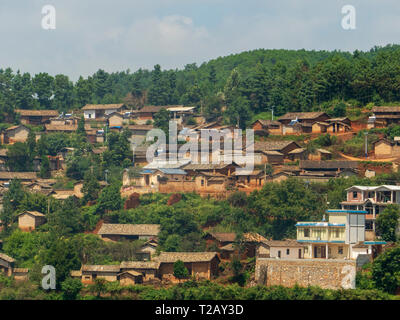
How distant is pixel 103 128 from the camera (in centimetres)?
6600

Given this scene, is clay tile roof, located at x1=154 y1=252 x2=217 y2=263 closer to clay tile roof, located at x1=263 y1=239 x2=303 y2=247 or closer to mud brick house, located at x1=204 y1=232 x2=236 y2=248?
mud brick house, located at x1=204 y1=232 x2=236 y2=248

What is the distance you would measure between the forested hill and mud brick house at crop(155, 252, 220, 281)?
777 inches

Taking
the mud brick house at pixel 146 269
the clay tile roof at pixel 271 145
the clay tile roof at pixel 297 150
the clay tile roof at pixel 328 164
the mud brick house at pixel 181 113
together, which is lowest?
the mud brick house at pixel 146 269

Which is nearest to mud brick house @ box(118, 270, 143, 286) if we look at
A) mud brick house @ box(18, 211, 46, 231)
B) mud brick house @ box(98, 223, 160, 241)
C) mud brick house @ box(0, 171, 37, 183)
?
mud brick house @ box(98, 223, 160, 241)

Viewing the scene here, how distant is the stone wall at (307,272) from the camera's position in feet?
131

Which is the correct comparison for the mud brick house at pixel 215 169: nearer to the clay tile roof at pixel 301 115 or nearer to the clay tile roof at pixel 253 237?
the clay tile roof at pixel 253 237

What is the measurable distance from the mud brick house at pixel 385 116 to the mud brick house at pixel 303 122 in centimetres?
313

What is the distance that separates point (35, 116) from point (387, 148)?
2633cm

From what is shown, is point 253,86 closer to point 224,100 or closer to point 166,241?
point 224,100

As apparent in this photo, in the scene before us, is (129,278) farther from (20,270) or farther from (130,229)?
(20,270)

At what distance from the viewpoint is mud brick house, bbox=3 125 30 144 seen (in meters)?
62.8

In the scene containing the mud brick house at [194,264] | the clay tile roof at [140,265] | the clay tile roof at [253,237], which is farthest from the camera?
the clay tile roof at [253,237]

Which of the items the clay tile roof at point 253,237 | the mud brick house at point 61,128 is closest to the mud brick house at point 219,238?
the clay tile roof at point 253,237

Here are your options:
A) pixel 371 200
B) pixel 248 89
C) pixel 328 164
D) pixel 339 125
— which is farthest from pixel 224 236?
pixel 248 89
